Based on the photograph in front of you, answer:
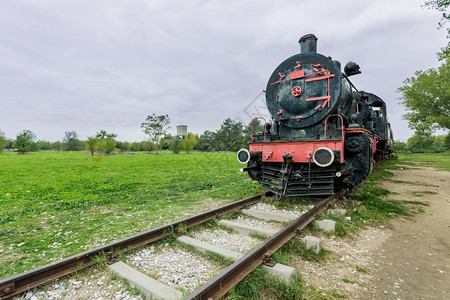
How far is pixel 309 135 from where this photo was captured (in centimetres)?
592

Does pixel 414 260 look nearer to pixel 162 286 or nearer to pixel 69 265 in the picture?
pixel 162 286

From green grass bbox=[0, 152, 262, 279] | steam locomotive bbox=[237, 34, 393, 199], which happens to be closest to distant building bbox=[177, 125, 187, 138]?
green grass bbox=[0, 152, 262, 279]

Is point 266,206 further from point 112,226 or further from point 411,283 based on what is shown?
point 112,226

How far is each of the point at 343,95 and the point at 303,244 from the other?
12.7 ft

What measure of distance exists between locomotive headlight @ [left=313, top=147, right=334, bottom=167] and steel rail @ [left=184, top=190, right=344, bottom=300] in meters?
1.38

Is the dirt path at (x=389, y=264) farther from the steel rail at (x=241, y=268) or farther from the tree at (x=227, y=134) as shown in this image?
the tree at (x=227, y=134)

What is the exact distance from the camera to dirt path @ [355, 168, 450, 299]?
2.67m

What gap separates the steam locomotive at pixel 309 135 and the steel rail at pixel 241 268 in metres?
1.57

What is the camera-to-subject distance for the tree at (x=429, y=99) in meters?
25.5

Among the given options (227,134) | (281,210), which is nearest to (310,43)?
(281,210)

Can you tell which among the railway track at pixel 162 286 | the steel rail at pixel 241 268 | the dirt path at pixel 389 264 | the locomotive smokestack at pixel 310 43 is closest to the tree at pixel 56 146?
the locomotive smokestack at pixel 310 43

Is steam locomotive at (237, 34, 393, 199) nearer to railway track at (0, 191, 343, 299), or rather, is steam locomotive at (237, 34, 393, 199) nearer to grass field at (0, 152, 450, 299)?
grass field at (0, 152, 450, 299)

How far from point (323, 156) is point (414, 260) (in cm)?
214

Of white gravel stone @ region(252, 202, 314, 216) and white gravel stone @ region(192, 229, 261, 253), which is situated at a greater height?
white gravel stone @ region(252, 202, 314, 216)
